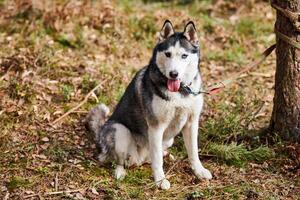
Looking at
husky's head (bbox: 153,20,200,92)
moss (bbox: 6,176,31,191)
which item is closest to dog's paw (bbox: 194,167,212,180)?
husky's head (bbox: 153,20,200,92)

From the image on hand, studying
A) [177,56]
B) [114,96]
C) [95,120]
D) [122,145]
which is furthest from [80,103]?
[177,56]

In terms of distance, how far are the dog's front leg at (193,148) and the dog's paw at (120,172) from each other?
685mm

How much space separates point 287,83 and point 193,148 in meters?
1.18

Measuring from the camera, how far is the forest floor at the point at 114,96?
489 centimetres

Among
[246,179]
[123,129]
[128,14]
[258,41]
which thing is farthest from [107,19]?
[246,179]

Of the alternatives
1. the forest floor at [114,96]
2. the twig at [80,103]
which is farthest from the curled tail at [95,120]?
the twig at [80,103]

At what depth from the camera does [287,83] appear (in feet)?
17.1

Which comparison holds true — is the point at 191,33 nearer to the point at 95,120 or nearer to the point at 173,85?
the point at 173,85

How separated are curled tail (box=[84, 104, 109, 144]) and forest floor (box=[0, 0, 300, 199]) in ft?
0.51

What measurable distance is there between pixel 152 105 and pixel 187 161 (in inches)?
35.8

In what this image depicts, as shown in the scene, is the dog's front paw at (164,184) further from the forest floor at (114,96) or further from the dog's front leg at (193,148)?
the dog's front leg at (193,148)

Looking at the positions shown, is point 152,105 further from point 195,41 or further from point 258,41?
point 258,41

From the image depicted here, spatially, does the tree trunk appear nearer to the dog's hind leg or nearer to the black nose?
the black nose

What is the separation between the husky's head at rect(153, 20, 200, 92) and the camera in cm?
455
